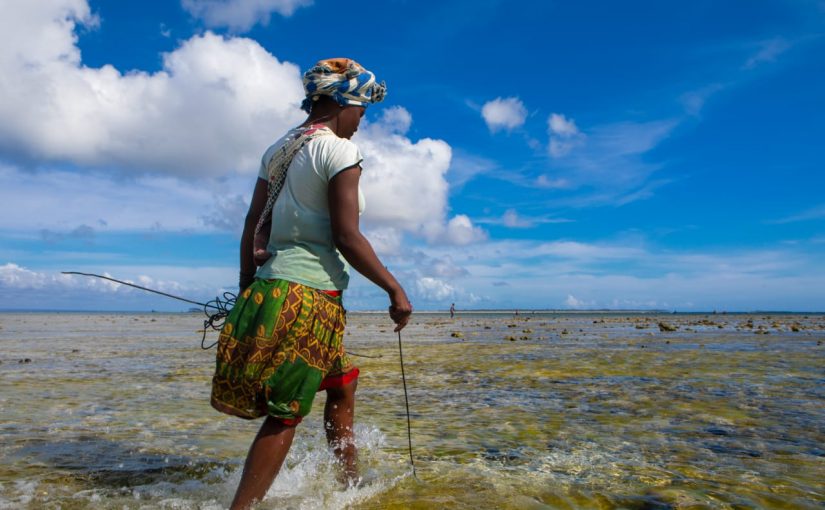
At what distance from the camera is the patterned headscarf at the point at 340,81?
3.33 meters

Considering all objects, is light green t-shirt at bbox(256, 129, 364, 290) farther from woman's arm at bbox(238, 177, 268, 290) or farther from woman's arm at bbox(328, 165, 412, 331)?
woman's arm at bbox(238, 177, 268, 290)

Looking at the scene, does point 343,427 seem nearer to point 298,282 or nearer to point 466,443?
point 298,282

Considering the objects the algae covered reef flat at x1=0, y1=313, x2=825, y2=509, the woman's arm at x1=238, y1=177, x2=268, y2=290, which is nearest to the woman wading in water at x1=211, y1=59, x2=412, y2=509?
the woman's arm at x1=238, y1=177, x2=268, y2=290

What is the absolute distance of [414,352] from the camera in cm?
1597

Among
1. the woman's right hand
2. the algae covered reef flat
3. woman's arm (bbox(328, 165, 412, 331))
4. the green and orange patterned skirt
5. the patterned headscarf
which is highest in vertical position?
the patterned headscarf

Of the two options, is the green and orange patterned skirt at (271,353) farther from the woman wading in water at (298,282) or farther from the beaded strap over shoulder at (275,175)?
the beaded strap over shoulder at (275,175)

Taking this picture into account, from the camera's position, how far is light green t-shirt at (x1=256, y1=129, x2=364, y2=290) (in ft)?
9.93

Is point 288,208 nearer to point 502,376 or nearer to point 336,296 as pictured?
point 336,296

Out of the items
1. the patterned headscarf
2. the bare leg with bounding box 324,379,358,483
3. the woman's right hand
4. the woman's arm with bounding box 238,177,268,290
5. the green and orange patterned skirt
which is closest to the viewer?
the green and orange patterned skirt

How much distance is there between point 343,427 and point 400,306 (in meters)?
1.12

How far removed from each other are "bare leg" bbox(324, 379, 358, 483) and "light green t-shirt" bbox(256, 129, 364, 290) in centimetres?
91

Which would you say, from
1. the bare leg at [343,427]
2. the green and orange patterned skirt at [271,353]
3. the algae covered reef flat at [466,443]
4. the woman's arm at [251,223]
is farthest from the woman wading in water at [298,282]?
the algae covered reef flat at [466,443]

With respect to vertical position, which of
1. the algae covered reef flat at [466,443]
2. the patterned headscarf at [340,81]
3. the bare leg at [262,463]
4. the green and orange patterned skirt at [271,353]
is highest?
the patterned headscarf at [340,81]

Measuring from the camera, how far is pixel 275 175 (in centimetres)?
327
